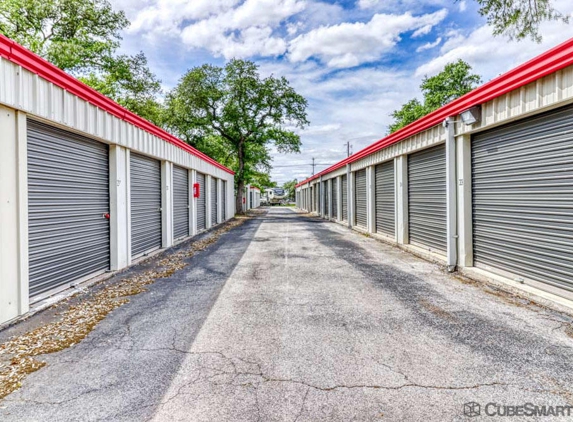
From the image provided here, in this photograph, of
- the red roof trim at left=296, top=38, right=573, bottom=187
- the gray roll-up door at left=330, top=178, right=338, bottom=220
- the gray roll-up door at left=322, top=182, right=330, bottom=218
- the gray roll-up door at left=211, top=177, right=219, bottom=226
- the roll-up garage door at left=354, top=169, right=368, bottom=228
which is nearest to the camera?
the red roof trim at left=296, top=38, right=573, bottom=187

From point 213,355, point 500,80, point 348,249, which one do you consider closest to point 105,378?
point 213,355

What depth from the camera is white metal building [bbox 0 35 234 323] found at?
3.85 meters

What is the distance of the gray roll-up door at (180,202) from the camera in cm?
1092

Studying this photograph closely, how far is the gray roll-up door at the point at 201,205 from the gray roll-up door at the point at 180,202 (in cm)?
180

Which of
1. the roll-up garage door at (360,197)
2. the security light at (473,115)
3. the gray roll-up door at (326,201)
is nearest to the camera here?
the security light at (473,115)

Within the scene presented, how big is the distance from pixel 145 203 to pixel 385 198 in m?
7.68

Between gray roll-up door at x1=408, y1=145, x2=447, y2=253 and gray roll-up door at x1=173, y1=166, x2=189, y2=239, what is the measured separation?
7.55m

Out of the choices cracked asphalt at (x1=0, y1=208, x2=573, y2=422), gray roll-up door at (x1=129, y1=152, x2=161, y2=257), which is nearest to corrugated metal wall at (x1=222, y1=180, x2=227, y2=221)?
gray roll-up door at (x1=129, y1=152, x2=161, y2=257)

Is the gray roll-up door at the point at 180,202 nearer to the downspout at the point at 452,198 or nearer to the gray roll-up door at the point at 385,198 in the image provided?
the gray roll-up door at the point at 385,198

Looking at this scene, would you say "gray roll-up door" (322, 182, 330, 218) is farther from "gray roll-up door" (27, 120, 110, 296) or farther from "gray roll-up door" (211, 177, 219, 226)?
"gray roll-up door" (27, 120, 110, 296)

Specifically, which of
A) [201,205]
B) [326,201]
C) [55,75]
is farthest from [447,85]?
[55,75]

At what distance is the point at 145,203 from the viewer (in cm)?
850

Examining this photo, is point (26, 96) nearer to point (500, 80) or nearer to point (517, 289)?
point (500, 80)

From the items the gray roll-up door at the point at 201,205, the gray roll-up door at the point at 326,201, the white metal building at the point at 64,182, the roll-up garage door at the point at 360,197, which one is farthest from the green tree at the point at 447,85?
the white metal building at the point at 64,182
